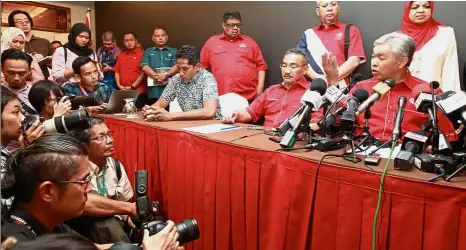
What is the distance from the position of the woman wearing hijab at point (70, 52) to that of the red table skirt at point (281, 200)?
4.33 feet

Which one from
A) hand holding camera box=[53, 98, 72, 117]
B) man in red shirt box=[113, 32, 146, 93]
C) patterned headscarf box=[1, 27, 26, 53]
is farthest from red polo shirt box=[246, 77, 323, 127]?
man in red shirt box=[113, 32, 146, 93]

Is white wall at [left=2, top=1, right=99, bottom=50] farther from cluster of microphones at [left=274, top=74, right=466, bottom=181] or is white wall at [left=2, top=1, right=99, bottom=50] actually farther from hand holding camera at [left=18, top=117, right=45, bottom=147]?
cluster of microphones at [left=274, top=74, right=466, bottom=181]

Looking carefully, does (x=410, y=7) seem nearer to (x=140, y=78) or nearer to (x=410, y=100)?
(x=410, y=100)

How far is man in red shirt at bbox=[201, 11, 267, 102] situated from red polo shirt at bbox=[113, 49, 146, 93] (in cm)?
128

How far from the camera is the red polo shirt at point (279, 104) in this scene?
2.67 meters

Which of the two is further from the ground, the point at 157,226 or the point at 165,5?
the point at 165,5

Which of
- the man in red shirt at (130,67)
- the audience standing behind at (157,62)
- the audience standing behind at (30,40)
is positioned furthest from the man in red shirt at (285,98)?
the man in red shirt at (130,67)

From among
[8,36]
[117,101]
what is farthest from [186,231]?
[8,36]

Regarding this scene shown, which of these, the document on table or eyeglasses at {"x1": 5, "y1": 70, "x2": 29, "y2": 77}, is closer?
the document on table

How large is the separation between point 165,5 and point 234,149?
3878 millimetres

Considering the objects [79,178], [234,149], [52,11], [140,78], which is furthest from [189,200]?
[52,11]

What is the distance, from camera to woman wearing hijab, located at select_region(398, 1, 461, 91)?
265cm

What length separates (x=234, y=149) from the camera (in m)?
1.90

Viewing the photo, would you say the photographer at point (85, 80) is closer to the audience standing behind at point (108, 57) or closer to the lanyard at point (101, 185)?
the lanyard at point (101, 185)
